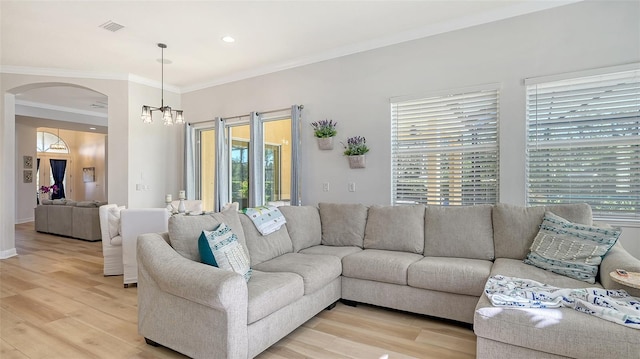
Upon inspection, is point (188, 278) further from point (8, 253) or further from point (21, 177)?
point (21, 177)

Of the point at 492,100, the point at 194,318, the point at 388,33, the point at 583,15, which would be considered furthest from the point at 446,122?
the point at 194,318

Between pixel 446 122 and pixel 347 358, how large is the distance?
2.71 meters

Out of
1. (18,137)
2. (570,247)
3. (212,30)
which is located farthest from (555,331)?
(18,137)

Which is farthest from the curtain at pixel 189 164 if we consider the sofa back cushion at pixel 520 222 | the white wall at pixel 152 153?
the sofa back cushion at pixel 520 222

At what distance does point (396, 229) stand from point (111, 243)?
11.3 feet

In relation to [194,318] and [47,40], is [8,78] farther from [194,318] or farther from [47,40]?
[194,318]

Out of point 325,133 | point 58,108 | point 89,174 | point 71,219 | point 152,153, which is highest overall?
point 58,108

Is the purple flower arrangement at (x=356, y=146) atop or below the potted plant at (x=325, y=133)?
below

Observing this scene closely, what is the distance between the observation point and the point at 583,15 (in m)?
3.10

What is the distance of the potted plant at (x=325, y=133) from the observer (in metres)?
4.38

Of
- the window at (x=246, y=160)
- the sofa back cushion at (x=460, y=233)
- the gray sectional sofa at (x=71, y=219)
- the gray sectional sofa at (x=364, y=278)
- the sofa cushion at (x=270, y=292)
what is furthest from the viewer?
the gray sectional sofa at (x=71, y=219)

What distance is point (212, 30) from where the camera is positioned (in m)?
3.82

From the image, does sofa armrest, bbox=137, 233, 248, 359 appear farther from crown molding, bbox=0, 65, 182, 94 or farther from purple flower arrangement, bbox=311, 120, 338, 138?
crown molding, bbox=0, 65, 182, 94

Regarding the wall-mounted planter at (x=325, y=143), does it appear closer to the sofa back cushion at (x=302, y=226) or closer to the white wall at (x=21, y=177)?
the sofa back cushion at (x=302, y=226)
